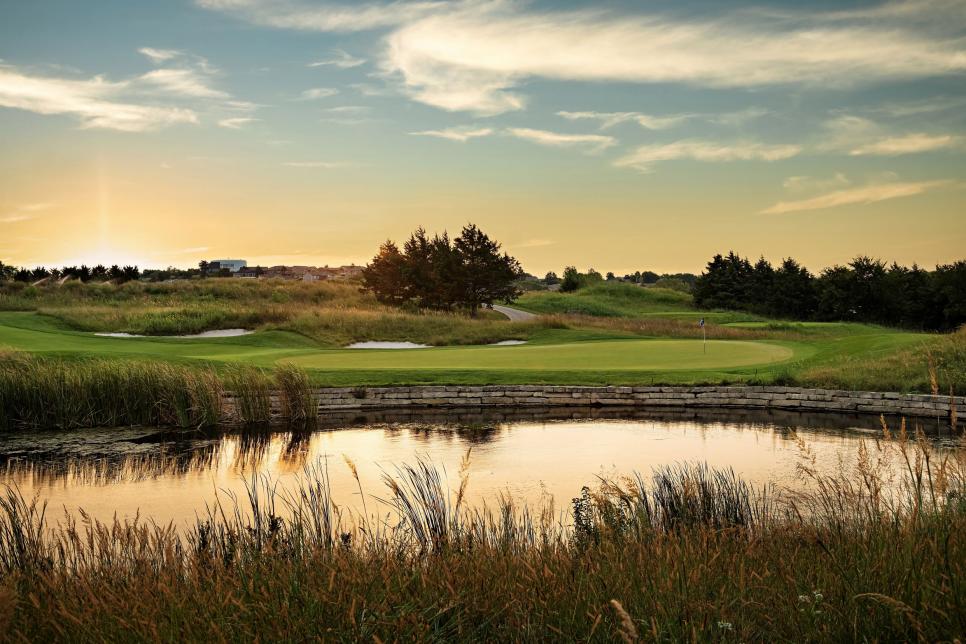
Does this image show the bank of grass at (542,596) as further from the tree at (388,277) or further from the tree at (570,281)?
the tree at (570,281)

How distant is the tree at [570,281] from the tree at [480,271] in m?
29.2

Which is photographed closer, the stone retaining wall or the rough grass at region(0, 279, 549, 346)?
the stone retaining wall

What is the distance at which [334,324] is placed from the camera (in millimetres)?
35938

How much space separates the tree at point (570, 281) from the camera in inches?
3241

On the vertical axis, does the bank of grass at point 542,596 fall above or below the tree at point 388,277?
below

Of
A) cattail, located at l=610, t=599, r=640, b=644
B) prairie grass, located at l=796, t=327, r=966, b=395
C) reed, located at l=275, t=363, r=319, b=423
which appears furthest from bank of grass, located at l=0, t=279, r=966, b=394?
cattail, located at l=610, t=599, r=640, b=644

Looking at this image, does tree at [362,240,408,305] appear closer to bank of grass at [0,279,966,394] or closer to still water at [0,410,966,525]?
bank of grass at [0,279,966,394]

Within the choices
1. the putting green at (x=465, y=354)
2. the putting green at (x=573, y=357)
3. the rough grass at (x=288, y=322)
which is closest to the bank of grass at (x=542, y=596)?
the putting green at (x=465, y=354)

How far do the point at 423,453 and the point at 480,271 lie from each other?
39052 millimetres

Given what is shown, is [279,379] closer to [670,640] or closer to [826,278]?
[670,640]

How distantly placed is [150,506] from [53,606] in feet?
18.2

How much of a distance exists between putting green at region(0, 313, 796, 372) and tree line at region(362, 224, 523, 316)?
75.9 ft

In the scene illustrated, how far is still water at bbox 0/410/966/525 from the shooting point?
34.9ft

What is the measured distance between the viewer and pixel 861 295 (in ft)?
183
